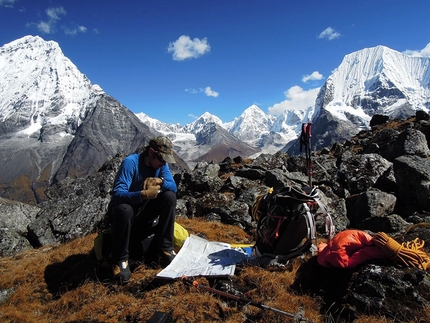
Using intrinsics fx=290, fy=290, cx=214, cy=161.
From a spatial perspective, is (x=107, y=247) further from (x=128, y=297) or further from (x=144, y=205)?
(x=128, y=297)

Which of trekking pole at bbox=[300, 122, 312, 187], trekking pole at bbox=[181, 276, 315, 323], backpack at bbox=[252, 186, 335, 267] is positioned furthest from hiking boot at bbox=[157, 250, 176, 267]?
trekking pole at bbox=[300, 122, 312, 187]

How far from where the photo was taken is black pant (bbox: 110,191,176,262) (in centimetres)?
646

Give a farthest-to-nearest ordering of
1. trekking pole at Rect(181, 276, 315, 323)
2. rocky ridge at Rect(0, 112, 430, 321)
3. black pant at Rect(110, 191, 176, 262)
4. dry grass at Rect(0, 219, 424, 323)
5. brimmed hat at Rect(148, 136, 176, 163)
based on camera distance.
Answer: brimmed hat at Rect(148, 136, 176, 163) < black pant at Rect(110, 191, 176, 262) < dry grass at Rect(0, 219, 424, 323) < rocky ridge at Rect(0, 112, 430, 321) < trekking pole at Rect(181, 276, 315, 323)

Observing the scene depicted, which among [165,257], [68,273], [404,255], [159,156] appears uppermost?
[159,156]

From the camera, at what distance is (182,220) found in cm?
1137

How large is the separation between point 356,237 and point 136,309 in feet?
14.4

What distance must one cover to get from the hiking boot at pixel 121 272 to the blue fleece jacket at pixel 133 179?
1364mm

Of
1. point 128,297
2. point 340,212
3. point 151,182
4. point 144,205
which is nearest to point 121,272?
point 128,297

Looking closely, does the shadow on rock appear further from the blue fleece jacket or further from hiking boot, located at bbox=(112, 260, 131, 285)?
the blue fleece jacket

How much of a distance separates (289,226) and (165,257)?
10.2ft

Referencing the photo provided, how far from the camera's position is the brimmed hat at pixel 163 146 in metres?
6.96

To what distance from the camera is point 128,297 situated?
5777mm

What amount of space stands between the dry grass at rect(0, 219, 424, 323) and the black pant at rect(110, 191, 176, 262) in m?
0.69

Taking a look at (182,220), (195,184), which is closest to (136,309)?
(182,220)
